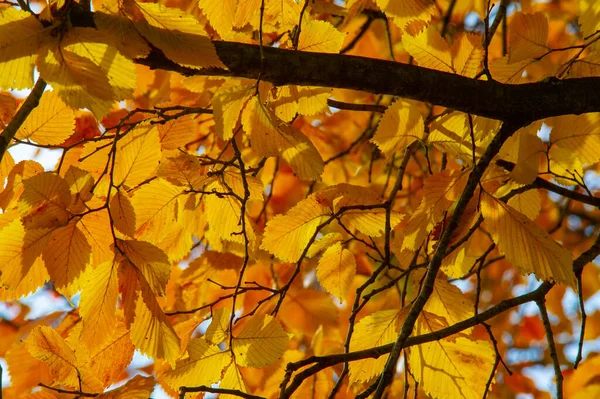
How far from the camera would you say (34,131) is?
1044mm

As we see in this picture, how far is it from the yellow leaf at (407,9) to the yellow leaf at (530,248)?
0.38 meters

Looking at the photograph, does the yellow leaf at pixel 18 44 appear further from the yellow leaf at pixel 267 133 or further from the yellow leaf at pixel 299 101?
the yellow leaf at pixel 299 101

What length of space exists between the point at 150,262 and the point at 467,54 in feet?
2.13

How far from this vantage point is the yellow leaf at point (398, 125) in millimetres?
1086

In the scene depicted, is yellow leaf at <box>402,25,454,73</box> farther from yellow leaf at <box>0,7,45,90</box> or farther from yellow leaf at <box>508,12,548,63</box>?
yellow leaf at <box>0,7,45,90</box>

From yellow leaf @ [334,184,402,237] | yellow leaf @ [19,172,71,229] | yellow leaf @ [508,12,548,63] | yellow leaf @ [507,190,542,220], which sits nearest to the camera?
yellow leaf @ [19,172,71,229]

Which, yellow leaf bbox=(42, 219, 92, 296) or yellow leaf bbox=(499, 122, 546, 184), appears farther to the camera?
yellow leaf bbox=(499, 122, 546, 184)

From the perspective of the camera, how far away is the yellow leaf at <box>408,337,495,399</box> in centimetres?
102

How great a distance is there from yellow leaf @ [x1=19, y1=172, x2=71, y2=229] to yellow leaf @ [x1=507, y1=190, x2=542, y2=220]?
2.89 feet

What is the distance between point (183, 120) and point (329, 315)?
737mm

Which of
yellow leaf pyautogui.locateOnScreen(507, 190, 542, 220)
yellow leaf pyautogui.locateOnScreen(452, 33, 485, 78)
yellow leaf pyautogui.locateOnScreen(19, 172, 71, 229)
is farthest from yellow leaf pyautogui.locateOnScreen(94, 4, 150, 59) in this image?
yellow leaf pyautogui.locateOnScreen(507, 190, 542, 220)

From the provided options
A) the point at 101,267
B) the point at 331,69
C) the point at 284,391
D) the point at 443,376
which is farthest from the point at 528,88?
the point at 101,267

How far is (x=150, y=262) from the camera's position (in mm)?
890

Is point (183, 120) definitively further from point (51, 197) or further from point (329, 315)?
point (329, 315)
